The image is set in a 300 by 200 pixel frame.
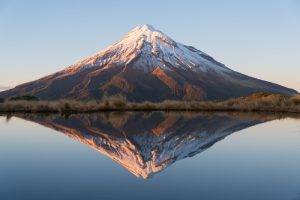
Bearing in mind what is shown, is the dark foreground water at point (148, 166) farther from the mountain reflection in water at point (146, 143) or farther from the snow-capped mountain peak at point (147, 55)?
the snow-capped mountain peak at point (147, 55)

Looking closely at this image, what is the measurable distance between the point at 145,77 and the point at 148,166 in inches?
4273

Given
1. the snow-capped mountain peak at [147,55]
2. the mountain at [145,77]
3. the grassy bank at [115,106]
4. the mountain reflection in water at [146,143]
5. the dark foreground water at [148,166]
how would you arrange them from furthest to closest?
the snow-capped mountain peak at [147,55], the mountain at [145,77], the grassy bank at [115,106], the mountain reflection in water at [146,143], the dark foreground water at [148,166]

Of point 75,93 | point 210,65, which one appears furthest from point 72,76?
point 210,65

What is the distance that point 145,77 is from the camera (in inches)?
4564

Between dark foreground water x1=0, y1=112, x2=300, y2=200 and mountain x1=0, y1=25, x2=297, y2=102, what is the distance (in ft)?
266

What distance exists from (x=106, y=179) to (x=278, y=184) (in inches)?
107

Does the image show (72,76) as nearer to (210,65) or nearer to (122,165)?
(210,65)

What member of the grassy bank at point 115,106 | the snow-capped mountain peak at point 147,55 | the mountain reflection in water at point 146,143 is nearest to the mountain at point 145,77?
the snow-capped mountain peak at point 147,55

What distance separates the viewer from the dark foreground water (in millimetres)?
5684

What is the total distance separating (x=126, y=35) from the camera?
146 meters

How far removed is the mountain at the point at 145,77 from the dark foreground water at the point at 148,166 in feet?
266

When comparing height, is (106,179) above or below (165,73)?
below

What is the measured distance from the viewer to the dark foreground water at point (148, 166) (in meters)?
5.68

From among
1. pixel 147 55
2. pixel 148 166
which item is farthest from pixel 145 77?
pixel 148 166
